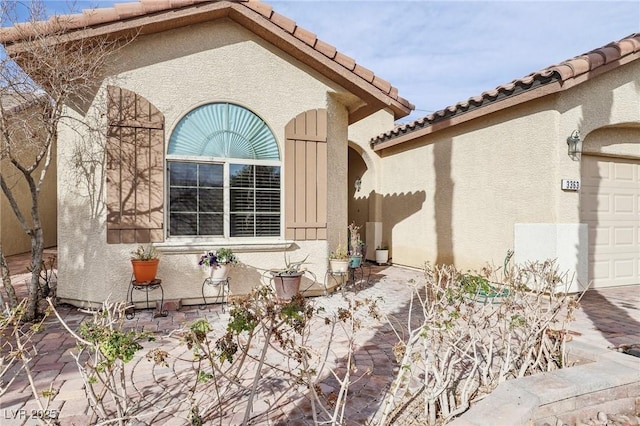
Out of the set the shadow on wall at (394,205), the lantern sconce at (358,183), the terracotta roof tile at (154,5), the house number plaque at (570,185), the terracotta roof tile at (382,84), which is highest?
the terracotta roof tile at (154,5)

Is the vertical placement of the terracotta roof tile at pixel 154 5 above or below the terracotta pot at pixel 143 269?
above

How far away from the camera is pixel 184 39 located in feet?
23.2

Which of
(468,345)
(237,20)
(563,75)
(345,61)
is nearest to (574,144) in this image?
(563,75)

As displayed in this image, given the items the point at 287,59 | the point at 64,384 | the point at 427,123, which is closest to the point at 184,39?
the point at 287,59

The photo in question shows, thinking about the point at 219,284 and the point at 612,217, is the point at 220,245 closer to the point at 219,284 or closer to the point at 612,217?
the point at 219,284

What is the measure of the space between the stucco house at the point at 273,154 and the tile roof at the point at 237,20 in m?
0.03

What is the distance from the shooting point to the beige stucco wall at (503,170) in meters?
7.74

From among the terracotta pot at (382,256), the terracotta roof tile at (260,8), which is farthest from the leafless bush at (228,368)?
the terracotta pot at (382,256)

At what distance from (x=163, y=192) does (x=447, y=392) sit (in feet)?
19.3

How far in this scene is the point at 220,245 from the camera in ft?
23.4

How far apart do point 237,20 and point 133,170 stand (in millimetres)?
3705

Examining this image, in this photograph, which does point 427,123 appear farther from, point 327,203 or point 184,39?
point 184,39

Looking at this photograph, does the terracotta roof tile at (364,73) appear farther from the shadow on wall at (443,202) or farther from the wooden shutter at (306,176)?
the shadow on wall at (443,202)

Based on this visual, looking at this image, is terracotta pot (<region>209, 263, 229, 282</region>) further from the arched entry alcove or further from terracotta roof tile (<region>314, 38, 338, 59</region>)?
the arched entry alcove
